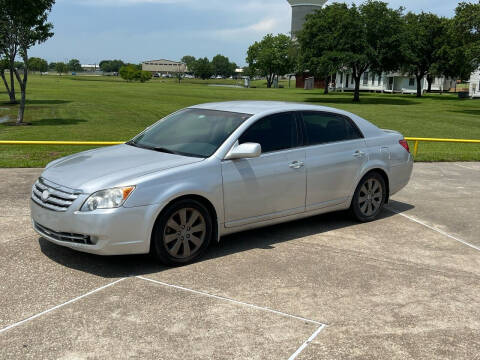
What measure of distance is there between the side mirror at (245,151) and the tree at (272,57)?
376 feet

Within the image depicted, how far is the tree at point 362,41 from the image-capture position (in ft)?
178

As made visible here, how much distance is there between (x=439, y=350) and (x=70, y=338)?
104 inches

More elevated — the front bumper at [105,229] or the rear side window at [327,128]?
the rear side window at [327,128]

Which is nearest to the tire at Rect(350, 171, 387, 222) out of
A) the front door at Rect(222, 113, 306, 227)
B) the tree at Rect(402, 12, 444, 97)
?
the front door at Rect(222, 113, 306, 227)

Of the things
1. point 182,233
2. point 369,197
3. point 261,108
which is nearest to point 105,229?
point 182,233

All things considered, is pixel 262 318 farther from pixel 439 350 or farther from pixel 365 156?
pixel 365 156

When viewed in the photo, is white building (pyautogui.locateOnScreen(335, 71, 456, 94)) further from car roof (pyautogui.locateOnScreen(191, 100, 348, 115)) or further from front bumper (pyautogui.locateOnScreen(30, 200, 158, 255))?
front bumper (pyautogui.locateOnScreen(30, 200, 158, 255))

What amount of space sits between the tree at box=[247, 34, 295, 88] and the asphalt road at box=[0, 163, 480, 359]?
375ft

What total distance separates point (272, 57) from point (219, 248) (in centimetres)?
11898

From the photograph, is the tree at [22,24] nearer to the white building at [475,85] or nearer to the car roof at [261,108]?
the car roof at [261,108]

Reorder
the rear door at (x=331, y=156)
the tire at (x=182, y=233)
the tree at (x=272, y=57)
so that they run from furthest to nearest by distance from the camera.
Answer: the tree at (x=272, y=57)
the rear door at (x=331, y=156)
the tire at (x=182, y=233)

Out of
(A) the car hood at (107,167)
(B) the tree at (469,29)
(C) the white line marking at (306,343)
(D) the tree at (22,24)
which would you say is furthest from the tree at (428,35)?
(C) the white line marking at (306,343)

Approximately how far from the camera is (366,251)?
6066 mm

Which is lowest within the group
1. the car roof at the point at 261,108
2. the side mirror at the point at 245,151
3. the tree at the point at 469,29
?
the side mirror at the point at 245,151
